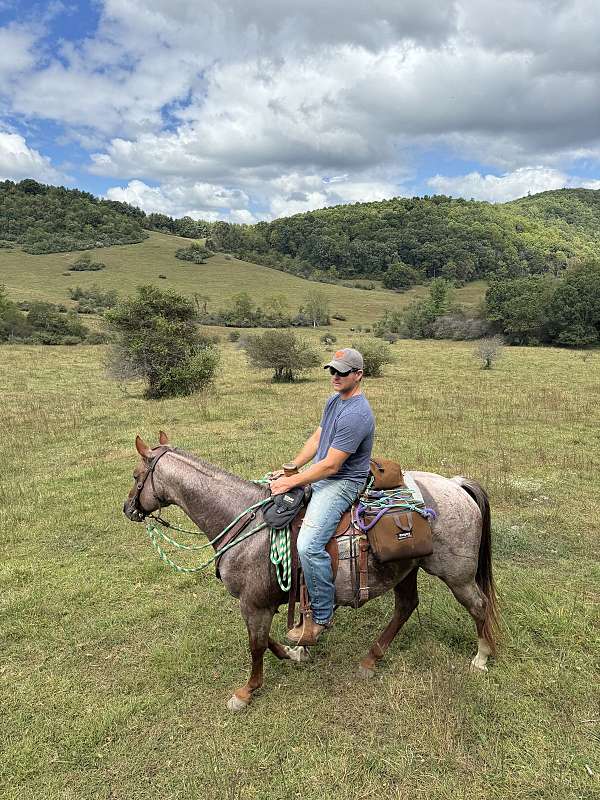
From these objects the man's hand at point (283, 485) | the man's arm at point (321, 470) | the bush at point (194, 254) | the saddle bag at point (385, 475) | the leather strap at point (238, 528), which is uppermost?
the bush at point (194, 254)

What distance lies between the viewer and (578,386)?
75.6ft

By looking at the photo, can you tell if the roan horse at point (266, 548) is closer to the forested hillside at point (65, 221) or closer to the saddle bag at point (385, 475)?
the saddle bag at point (385, 475)

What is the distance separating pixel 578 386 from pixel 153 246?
372 feet

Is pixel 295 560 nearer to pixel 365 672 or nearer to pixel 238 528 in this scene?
pixel 238 528

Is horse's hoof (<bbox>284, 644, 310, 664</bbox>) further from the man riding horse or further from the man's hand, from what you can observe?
the man's hand

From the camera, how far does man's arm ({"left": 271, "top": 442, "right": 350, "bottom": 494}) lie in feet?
13.2

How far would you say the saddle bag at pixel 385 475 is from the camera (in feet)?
15.1

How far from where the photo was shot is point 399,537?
4.27 metres

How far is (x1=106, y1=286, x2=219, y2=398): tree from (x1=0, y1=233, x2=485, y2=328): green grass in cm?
5206

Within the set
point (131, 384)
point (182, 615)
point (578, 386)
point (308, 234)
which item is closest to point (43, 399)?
point (131, 384)

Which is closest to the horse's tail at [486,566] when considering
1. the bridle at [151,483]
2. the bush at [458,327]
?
the bridle at [151,483]

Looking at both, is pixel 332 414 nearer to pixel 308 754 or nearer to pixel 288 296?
pixel 308 754

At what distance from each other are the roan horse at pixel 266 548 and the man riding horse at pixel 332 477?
0.93 ft

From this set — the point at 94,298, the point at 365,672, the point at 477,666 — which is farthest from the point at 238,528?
the point at 94,298
